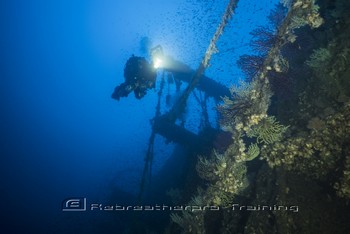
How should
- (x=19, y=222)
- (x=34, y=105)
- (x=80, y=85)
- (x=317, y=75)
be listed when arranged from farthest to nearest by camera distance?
(x=80, y=85), (x=34, y=105), (x=19, y=222), (x=317, y=75)

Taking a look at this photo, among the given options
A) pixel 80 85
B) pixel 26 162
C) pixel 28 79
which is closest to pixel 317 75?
pixel 26 162

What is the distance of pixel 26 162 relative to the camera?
76.7 meters

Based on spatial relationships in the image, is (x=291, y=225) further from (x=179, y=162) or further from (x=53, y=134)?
(x=53, y=134)

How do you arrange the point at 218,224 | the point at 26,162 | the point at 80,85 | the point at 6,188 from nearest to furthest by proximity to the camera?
1. the point at 218,224
2. the point at 6,188
3. the point at 26,162
4. the point at 80,85

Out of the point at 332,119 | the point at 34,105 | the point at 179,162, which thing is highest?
the point at 34,105

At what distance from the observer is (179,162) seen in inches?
775

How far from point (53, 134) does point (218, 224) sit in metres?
119

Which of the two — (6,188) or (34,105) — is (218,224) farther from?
(34,105)

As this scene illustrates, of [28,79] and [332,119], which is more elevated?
[28,79]

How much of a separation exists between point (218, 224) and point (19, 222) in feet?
124

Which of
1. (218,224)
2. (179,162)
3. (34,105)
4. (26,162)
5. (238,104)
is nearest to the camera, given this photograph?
(238,104)

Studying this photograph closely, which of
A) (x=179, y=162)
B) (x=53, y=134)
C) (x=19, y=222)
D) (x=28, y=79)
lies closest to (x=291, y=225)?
(x=179, y=162)

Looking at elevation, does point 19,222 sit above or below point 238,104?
above

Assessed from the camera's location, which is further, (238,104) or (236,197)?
(236,197)
